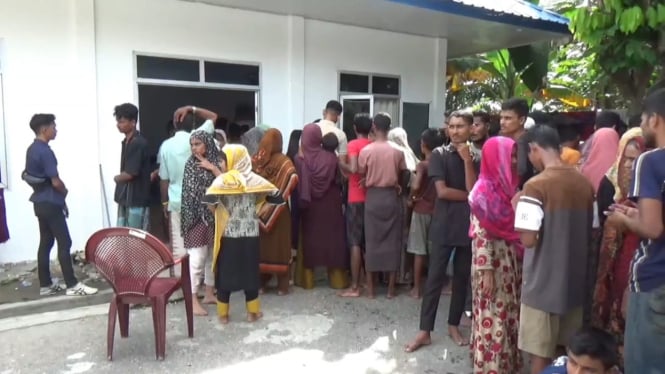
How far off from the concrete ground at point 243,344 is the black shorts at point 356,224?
73cm

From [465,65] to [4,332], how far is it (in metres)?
10.2

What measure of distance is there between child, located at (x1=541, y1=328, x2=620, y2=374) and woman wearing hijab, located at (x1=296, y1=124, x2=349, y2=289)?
3.26m

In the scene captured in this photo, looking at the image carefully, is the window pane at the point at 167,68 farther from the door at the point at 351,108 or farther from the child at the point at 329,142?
the child at the point at 329,142

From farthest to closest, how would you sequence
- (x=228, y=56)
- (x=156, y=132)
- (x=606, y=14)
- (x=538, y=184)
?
(x=156, y=132), (x=228, y=56), (x=606, y=14), (x=538, y=184)

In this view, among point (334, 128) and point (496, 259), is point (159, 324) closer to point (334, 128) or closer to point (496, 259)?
point (496, 259)

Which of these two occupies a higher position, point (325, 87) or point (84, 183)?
point (325, 87)

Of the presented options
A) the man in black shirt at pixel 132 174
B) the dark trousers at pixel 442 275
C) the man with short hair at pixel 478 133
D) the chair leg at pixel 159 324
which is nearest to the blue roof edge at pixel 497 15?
the man with short hair at pixel 478 133

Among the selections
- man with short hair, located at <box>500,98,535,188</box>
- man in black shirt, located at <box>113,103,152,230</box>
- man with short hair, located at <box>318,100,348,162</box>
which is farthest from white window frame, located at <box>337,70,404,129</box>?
man with short hair, located at <box>500,98,535,188</box>

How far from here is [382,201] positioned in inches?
205

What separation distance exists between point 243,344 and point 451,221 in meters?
1.86

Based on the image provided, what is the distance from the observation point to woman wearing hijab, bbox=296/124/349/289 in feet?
17.7

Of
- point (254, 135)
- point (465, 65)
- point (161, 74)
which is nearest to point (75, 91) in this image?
point (161, 74)

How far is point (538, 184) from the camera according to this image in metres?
2.95

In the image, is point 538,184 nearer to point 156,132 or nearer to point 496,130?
point 496,130
